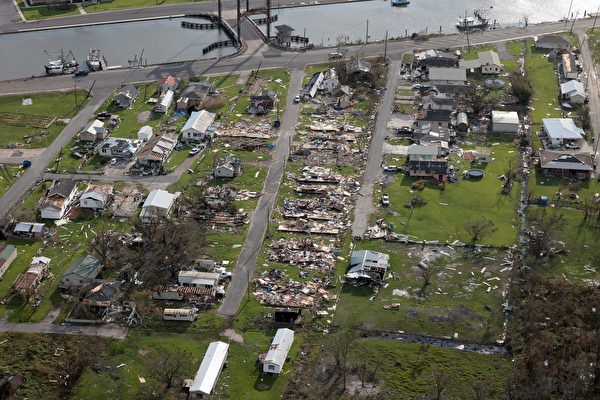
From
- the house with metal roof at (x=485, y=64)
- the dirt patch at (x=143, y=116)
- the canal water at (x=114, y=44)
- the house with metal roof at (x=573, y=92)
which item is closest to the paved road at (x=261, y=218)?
the dirt patch at (x=143, y=116)

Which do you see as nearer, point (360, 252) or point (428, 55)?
point (360, 252)

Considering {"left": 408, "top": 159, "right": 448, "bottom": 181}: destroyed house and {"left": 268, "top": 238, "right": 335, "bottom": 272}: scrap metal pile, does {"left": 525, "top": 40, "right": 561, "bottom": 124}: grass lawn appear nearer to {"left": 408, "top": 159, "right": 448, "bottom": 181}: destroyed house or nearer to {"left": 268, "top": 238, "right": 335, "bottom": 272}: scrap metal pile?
{"left": 408, "top": 159, "right": 448, "bottom": 181}: destroyed house

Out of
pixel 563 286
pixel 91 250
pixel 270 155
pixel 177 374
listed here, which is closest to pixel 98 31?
pixel 270 155

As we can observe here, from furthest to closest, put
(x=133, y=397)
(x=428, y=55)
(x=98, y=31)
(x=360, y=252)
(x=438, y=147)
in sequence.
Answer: (x=98, y=31), (x=428, y=55), (x=438, y=147), (x=360, y=252), (x=133, y=397)

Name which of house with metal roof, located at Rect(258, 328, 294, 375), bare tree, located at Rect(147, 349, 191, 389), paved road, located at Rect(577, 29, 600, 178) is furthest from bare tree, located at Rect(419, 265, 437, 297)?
paved road, located at Rect(577, 29, 600, 178)

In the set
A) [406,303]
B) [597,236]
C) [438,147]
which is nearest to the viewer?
[406,303]

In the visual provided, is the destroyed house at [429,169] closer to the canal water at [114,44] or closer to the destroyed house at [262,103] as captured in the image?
the destroyed house at [262,103]

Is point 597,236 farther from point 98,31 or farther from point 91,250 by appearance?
point 98,31
